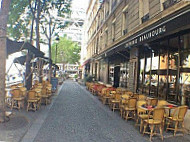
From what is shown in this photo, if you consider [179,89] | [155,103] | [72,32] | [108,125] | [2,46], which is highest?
[72,32]

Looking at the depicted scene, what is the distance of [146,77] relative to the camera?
10.7 meters

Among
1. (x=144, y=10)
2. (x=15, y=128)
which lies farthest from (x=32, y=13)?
(x=15, y=128)

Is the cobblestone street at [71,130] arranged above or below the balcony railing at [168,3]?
below

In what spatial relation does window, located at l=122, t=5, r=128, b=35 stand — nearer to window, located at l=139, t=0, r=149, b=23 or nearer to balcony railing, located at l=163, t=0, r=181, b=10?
window, located at l=139, t=0, r=149, b=23

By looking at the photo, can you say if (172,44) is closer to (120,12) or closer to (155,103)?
(155,103)

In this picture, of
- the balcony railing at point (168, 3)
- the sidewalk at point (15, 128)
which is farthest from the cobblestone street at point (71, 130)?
the balcony railing at point (168, 3)

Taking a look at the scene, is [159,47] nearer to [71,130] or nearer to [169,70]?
[169,70]

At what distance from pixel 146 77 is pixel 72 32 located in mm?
78218

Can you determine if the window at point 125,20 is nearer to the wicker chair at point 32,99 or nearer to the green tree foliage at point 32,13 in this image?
the green tree foliage at point 32,13

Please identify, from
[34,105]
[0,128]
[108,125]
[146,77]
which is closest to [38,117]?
[34,105]

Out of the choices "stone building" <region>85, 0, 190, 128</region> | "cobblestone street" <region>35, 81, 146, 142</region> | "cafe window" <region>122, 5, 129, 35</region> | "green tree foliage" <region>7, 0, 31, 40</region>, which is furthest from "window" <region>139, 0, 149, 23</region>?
"green tree foliage" <region>7, 0, 31, 40</region>

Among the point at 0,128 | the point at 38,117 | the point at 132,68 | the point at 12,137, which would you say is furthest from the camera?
the point at 132,68

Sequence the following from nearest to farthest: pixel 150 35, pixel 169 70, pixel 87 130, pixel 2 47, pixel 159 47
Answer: pixel 87 130
pixel 2 47
pixel 150 35
pixel 169 70
pixel 159 47

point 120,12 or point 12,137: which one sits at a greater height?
point 120,12
